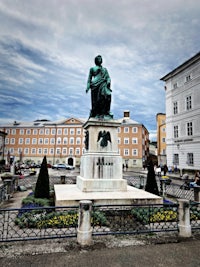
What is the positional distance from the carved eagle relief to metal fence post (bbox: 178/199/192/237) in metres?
4.63

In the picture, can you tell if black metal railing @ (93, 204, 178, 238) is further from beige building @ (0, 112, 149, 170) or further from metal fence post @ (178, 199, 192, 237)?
beige building @ (0, 112, 149, 170)

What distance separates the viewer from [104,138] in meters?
9.37

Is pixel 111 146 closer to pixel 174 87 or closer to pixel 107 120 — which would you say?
pixel 107 120

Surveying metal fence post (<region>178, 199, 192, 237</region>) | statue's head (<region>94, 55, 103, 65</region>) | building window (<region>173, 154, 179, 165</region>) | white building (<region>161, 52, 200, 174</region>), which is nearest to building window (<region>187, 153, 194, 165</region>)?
white building (<region>161, 52, 200, 174</region>)

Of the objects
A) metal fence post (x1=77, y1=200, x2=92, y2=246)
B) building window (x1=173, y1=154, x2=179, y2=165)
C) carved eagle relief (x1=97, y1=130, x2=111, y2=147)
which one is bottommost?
metal fence post (x1=77, y1=200, x2=92, y2=246)

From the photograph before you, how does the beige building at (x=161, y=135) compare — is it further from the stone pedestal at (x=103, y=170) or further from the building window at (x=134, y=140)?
the stone pedestal at (x=103, y=170)

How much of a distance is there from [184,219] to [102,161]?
4368 mm

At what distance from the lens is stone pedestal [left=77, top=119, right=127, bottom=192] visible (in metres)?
8.57

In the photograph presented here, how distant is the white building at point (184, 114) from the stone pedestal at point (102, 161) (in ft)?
69.3

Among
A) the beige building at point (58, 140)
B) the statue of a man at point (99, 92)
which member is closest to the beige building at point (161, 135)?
the beige building at point (58, 140)

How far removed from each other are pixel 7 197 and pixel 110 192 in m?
6.80

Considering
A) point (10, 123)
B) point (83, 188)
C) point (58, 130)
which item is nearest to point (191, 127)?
point (83, 188)

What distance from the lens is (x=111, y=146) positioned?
9352mm

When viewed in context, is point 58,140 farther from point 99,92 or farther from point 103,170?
point 103,170
